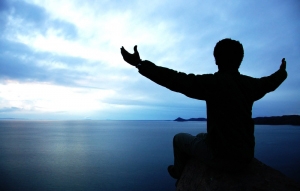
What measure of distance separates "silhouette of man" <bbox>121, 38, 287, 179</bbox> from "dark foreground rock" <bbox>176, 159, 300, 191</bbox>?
8.4 inches

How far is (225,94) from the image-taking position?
108 inches

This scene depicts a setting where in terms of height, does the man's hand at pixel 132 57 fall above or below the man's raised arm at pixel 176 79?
above

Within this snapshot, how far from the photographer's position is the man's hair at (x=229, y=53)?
304cm

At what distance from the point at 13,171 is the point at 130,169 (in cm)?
1126

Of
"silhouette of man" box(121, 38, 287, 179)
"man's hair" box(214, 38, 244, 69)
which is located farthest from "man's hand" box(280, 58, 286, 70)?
"man's hair" box(214, 38, 244, 69)

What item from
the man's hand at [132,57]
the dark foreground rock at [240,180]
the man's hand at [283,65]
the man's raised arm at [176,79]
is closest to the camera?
Result: the man's raised arm at [176,79]

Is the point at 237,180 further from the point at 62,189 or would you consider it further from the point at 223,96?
the point at 62,189

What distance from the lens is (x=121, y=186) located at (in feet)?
54.0

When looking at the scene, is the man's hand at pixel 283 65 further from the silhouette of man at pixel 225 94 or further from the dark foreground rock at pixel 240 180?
the dark foreground rock at pixel 240 180

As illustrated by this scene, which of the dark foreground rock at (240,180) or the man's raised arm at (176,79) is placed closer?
the man's raised arm at (176,79)

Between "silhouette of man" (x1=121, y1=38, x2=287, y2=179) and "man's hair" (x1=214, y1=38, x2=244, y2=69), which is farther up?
"man's hair" (x1=214, y1=38, x2=244, y2=69)

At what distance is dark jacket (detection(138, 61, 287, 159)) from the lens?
269 centimetres

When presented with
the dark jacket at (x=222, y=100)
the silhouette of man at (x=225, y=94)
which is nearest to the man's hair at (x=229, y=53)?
the silhouette of man at (x=225, y=94)

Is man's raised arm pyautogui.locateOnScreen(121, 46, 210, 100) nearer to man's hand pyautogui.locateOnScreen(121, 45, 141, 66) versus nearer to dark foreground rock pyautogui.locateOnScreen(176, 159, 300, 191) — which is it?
man's hand pyautogui.locateOnScreen(121, 45, 141, 66)
